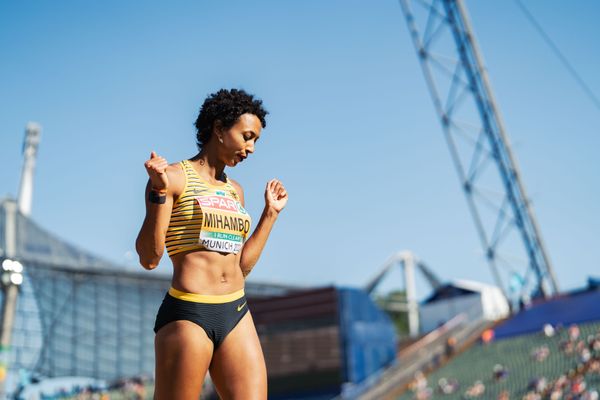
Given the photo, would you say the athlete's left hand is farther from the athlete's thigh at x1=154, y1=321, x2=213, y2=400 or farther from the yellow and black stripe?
the athlete's thigh at x1=154, y1=321, x2=213, y2=400

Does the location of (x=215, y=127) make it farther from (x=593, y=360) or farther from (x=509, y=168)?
(x=509, y=168)

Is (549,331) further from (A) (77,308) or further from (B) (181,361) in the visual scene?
(B) (181,361)

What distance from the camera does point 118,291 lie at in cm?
4291

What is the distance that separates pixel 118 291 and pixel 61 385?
1277cm

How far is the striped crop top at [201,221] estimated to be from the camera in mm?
3807

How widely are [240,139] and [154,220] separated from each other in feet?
2.26

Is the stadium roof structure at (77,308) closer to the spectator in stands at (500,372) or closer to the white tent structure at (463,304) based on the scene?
the white tent structure at (463,304)

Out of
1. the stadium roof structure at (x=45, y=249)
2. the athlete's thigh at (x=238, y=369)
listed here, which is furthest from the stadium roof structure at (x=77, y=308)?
the athlete's thigh at (x=238, y=369)

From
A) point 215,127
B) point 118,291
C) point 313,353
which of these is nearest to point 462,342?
point 313,353

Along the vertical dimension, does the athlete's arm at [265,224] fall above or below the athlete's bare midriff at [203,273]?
above

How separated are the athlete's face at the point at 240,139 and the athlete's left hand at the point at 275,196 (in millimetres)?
364

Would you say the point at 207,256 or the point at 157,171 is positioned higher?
the point at 157,171

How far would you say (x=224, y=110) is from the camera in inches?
159

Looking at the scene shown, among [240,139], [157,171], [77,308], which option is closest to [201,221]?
[157,171]
